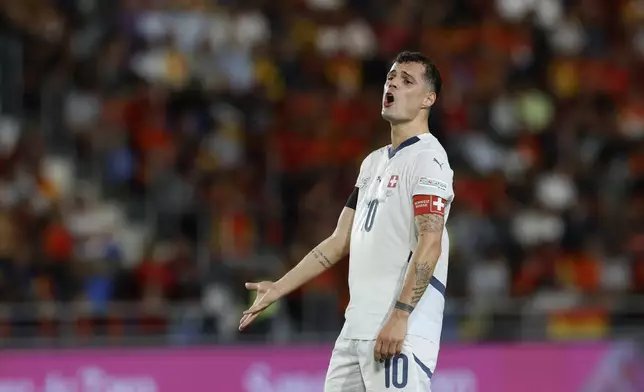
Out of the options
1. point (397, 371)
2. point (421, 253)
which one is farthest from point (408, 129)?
point (397, 371)

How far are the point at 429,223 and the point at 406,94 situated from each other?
0.60 m

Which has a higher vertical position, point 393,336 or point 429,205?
point 429,205

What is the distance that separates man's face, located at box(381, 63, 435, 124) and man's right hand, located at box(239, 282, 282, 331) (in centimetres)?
91

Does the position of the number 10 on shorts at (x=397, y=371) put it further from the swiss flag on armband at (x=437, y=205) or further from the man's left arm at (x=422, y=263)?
the swiss flag on armband at (x=437, y=205)

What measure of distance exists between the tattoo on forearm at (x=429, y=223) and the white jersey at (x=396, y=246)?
52 mm

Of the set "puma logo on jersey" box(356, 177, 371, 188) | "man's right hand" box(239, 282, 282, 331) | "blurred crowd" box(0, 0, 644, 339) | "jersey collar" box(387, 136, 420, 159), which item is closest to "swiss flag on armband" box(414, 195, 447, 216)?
"jersey collar" box(387, 136, 420, 159)

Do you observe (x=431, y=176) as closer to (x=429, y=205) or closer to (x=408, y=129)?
(x=429, y=205)

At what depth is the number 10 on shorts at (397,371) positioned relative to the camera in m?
4.72

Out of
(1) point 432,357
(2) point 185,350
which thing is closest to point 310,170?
(2) point 185,350

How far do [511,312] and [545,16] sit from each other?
554cm

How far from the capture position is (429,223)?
471 centimetres

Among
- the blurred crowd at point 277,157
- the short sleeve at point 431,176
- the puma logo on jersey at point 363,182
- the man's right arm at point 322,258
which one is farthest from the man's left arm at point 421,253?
the blurred crowd at point 277,157

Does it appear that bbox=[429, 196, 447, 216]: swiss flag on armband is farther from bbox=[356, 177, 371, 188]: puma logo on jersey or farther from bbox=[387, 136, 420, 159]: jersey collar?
bbox=[356, 177, 371, 188]: puma logo on jersey

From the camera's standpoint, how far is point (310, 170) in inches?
483
